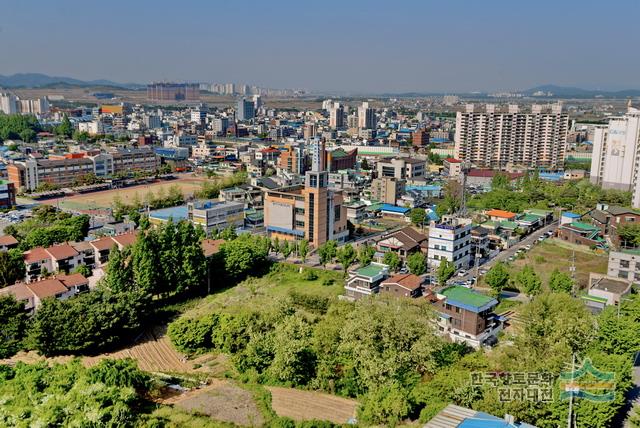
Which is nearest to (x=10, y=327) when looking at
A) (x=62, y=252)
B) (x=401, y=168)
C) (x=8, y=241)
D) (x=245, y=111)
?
(x=62, y=252)

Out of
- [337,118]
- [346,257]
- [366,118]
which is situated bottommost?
[346,257]

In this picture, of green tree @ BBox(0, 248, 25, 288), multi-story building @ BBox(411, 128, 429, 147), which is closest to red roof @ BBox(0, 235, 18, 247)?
green tree @ BBox(0, 248, 25, 288)

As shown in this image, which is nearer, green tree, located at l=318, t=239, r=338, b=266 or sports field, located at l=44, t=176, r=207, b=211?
green tree, located at l=318, t=239, r=338, b=266

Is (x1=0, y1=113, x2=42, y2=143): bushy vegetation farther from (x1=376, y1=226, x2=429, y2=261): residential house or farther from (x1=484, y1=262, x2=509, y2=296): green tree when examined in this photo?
(x1=484, y1=262, x2=509, y2=296): green tree

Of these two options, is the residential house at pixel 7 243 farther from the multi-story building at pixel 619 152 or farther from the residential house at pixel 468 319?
the multi-story building at pixel 619 152

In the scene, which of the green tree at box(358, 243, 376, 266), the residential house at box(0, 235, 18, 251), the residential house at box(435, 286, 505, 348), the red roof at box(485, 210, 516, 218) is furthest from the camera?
the red roof at box(485, 210, 516, 218)

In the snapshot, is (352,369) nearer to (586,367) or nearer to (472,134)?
(586,367)

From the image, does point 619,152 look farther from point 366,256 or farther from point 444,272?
point 366,256
